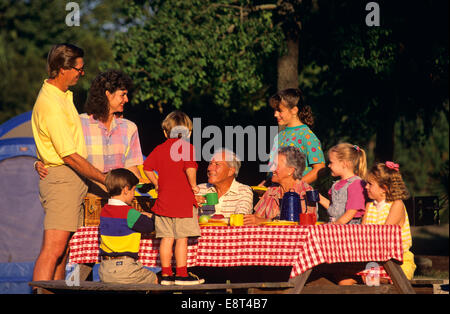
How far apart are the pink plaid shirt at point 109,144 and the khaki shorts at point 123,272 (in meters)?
1.06

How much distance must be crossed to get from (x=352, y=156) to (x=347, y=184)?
0.85ft

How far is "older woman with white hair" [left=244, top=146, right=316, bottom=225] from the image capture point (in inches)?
262

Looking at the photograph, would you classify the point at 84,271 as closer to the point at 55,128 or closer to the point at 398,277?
the point at 55,128

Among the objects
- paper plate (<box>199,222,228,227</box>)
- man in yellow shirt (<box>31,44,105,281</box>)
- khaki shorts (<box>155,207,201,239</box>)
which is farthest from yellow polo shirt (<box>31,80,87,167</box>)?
paper plate (<box>199,222,228,227</box>)

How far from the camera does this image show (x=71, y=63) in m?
6.19

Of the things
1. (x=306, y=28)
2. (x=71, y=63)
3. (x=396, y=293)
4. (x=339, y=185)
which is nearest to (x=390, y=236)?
(x=396, y=293)

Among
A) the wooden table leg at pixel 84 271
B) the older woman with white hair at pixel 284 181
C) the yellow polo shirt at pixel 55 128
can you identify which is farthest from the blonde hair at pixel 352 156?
the wooden table leg at pixel 84 271

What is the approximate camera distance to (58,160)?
20.3ft

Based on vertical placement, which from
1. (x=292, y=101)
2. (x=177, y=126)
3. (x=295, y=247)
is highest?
(x=292, y=101)

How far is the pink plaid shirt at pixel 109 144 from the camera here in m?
6.71

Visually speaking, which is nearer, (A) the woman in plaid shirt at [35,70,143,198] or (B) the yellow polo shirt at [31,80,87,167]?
(B) the yellow polo shirt at [31,80,87,167]

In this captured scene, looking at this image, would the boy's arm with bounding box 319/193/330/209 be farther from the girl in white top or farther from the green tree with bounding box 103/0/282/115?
the green tree with bounding box 103/0/282/115

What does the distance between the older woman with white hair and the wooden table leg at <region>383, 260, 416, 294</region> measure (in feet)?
2.91

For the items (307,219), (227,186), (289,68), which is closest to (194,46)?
(289,68)
